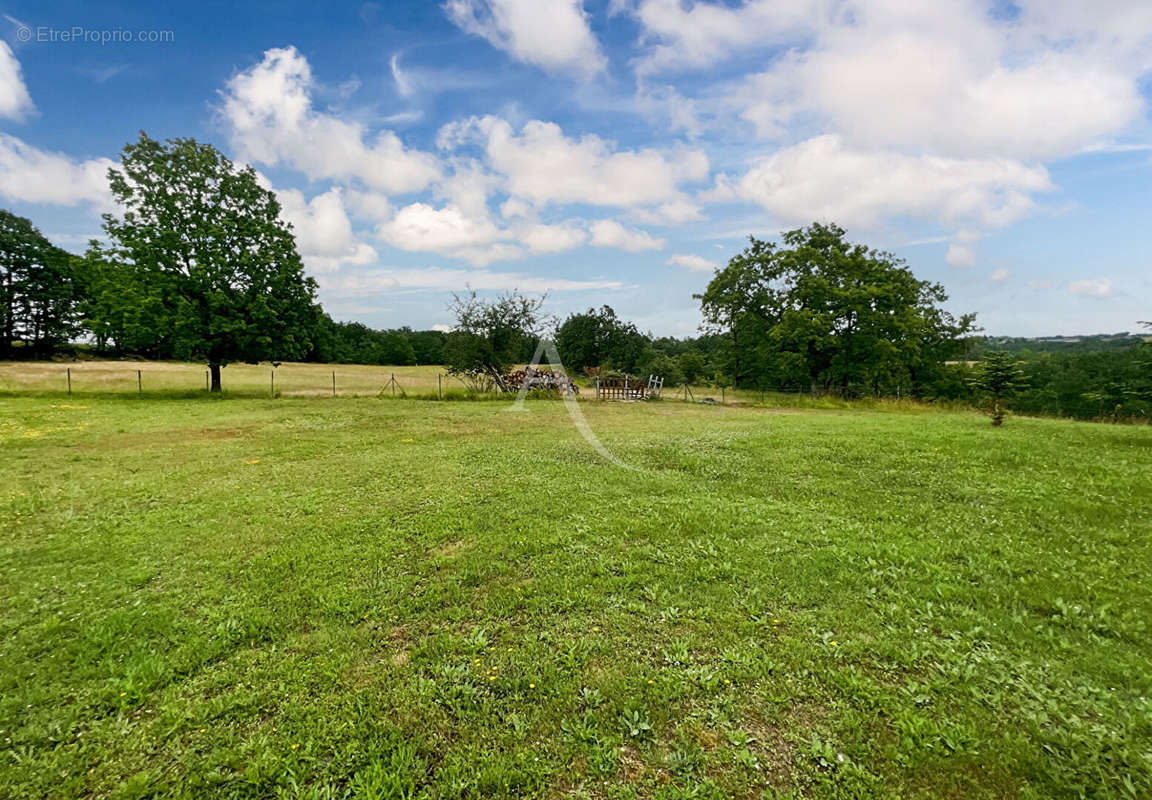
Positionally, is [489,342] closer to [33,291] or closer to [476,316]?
[476,316]

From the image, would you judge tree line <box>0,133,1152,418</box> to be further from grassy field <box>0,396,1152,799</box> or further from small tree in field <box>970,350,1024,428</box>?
grassy field <box>0,396,1152,799</box>

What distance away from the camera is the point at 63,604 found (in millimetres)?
4336

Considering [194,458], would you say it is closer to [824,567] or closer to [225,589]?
[225,589]

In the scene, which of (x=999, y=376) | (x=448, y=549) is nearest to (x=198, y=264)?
(x=448, y=549)

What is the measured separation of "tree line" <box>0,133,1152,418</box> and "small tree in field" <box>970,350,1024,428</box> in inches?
1.8

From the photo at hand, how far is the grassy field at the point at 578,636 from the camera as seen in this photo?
266 centimetres

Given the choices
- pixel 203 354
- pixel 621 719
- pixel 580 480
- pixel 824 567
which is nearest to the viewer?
pixel 621 719

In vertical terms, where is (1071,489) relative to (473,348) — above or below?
below

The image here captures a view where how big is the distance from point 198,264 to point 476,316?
13041 mm

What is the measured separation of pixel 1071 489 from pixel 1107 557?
3.15m

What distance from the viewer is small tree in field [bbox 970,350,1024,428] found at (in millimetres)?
14031

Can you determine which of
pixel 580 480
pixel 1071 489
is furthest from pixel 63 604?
pixel 1071 489

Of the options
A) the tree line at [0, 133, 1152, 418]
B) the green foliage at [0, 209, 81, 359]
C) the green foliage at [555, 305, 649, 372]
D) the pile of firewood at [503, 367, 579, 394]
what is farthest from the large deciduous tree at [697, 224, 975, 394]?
the green foliage at [0, 209, 81, 359]

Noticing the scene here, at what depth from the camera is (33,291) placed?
134 feet
